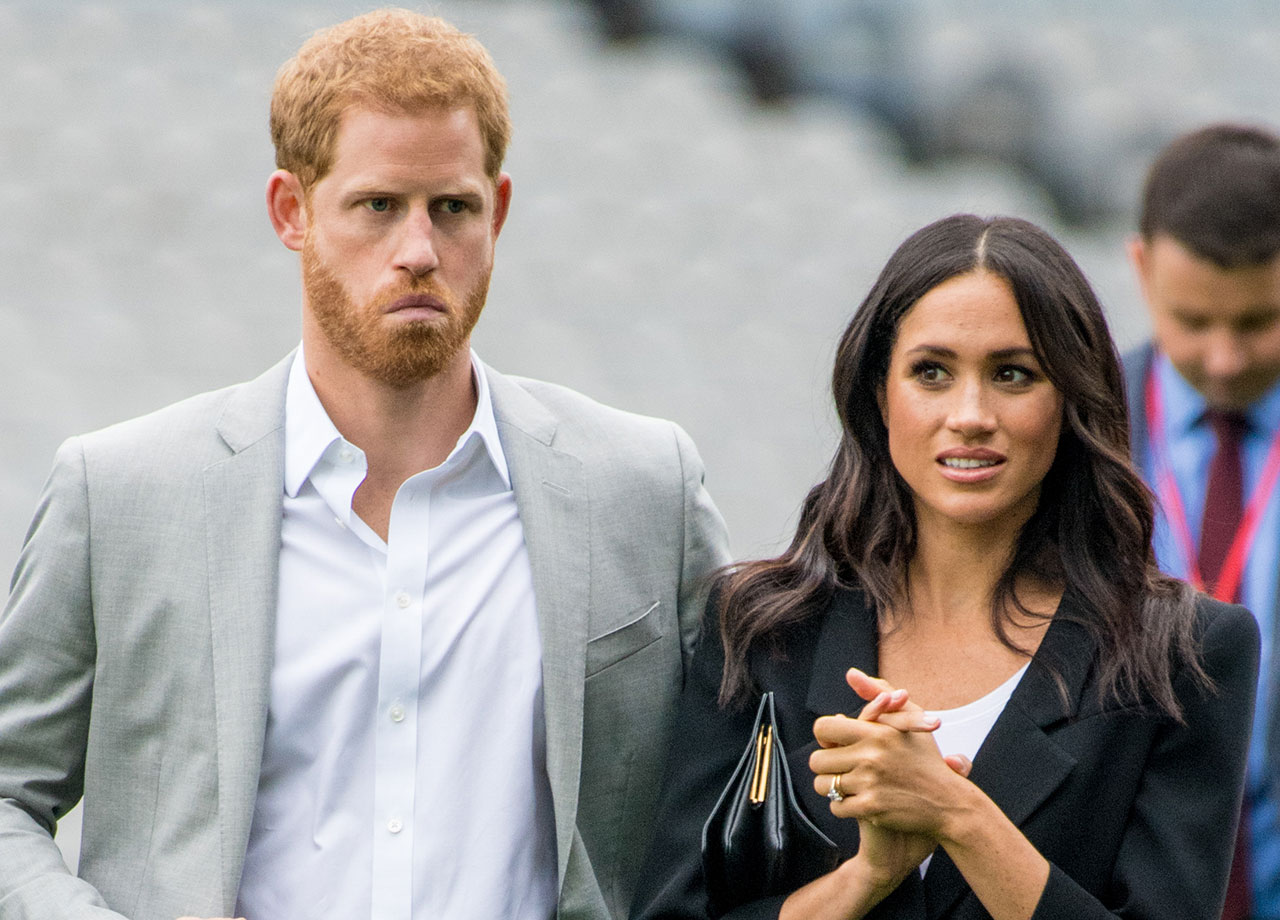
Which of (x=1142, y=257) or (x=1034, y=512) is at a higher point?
(x=1142, y=257)

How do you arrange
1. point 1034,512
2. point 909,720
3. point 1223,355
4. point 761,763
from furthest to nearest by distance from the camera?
point 1223,355 < point 1034,512 < point 761,763 < point 909,720

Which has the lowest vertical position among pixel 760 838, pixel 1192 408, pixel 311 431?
pixel 760 838

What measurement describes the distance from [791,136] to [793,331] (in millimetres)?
685

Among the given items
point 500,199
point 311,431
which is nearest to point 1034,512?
point 500,199

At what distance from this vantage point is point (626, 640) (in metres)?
2.70

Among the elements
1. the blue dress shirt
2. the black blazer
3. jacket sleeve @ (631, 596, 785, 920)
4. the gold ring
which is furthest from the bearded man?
the blue dress shirt

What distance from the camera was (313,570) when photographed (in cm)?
257

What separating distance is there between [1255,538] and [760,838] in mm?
1314

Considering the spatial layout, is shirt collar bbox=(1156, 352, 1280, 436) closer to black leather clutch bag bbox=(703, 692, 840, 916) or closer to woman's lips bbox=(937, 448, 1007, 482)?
woman's lips bbox=(937, 448, 1007, 482)

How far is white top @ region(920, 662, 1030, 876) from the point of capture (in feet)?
7.91

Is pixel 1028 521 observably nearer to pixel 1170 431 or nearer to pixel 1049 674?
pixel 1049 674

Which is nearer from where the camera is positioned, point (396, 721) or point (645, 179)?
point (396, 721)

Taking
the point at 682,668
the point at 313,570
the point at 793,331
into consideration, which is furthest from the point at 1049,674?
the point at 793,331

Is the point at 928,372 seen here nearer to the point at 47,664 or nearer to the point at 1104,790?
the point at 1104,790
